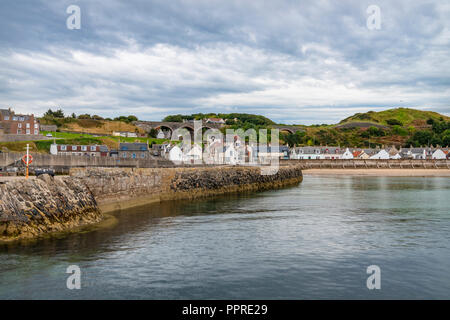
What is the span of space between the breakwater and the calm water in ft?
4.73

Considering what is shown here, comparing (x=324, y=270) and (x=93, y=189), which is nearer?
(x=324, y=270)

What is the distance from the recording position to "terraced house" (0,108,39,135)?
87.3 m

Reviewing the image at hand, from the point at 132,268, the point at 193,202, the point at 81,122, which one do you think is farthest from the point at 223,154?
the point at 81,122

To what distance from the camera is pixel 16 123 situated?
9012cm

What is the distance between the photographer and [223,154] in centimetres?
8044

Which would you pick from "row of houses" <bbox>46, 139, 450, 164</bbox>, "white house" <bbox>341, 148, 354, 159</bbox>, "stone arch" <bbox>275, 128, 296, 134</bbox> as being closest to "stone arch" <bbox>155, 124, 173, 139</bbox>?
"row of houses" <bbox>46, 139, 450, 164</bbox>

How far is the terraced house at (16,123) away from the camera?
286 ft

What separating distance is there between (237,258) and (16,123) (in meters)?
91.7

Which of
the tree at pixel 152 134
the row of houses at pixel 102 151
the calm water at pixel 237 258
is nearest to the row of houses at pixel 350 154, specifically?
the tree at pixel 152 134

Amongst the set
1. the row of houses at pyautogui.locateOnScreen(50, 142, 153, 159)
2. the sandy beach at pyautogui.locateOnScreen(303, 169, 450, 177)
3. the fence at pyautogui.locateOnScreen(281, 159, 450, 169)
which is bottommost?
the sandy beach at pyautogui.locateOnScreen(303, 169, 450, 177)

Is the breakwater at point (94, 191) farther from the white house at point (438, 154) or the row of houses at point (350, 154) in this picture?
the white house at point (438, 154)

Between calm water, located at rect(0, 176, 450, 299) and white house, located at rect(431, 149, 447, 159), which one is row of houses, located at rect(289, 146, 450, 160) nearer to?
white house, located at rect(431, 149, 447, 159)
